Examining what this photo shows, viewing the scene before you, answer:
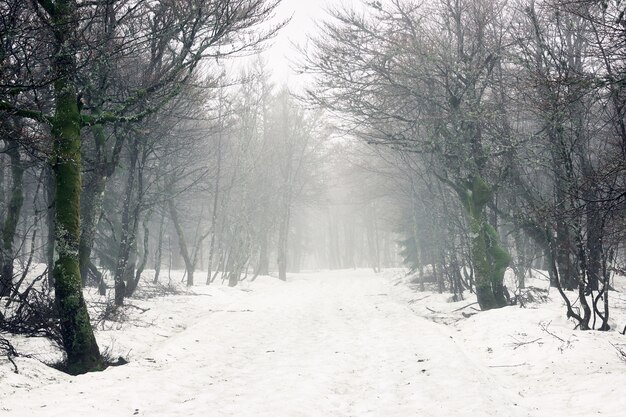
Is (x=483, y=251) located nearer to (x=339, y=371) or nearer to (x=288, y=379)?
(x=339, y=371)

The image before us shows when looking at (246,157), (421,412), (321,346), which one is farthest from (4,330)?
(246,157)

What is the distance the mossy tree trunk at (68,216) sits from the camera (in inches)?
273

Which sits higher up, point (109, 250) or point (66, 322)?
point (109, 250)

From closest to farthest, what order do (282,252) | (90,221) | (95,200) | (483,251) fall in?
(90,221)
(95,200)
(483,251)
(282,252)

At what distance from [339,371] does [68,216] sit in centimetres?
467

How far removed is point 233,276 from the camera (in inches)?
943

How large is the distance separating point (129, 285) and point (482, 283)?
10022 mm

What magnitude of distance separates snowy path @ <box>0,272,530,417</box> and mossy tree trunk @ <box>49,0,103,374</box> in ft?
2.40

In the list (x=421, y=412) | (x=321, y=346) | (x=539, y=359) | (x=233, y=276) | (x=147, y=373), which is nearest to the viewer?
(x=421, y=412)

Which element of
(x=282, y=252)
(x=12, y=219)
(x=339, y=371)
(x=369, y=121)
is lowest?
(x=339, y=371)

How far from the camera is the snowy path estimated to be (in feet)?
17.4

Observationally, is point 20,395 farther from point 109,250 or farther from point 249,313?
point 109,250

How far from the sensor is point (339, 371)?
7180 millimetres

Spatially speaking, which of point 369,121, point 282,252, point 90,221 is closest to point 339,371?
point 90,221
